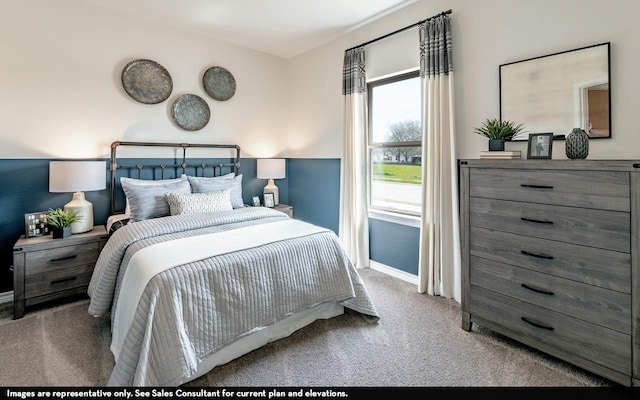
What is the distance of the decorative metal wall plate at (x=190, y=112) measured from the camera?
3625 millimetres

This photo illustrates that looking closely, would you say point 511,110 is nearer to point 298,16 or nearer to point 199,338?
point 298,16

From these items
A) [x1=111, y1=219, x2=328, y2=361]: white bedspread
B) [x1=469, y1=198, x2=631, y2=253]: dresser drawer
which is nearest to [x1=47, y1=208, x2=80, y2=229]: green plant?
[x1=111, y1=219, x2=328, y2=361]: white bedspread

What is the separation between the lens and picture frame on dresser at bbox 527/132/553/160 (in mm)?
2027

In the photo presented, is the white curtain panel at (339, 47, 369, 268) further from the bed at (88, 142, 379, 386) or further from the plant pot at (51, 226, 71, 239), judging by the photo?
the plant pot at (51, 226, 71, 239)

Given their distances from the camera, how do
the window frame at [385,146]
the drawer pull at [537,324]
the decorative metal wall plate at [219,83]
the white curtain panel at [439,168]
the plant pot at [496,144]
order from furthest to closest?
the decorative metal wall plate at [219,83] < the window frame at [385,146] < the white curtain panel at [439,168] < the plant pot at [496,144] < the drawer pull at [537,324]

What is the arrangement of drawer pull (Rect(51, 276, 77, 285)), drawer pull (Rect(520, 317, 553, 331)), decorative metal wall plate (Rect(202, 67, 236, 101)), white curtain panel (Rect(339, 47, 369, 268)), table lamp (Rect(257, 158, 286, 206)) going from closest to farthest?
drawer pull (Rect(520, 317, 553, 331)) → drawer pull (Rect(51, 276, 77, 285)) → white curtain panel (Rect(339, 47, 369, 268)) → decorative metal wall plate (Rect(202, 67, 236, 101)) → table lamp (Rect(257, 158, 286, 206))

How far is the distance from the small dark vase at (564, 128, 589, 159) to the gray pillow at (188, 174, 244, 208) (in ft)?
9.51

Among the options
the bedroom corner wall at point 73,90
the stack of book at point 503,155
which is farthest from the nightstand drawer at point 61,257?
the stack of book at point 503,155

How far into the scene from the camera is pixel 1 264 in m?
2.79

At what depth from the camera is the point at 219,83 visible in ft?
12.8

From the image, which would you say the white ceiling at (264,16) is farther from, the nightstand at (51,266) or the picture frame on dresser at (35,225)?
the nightstand at (51,266)

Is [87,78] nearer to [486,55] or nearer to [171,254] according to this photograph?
[171,254]

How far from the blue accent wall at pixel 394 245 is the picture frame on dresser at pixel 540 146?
132cm

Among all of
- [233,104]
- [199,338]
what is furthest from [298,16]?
[199,338]
